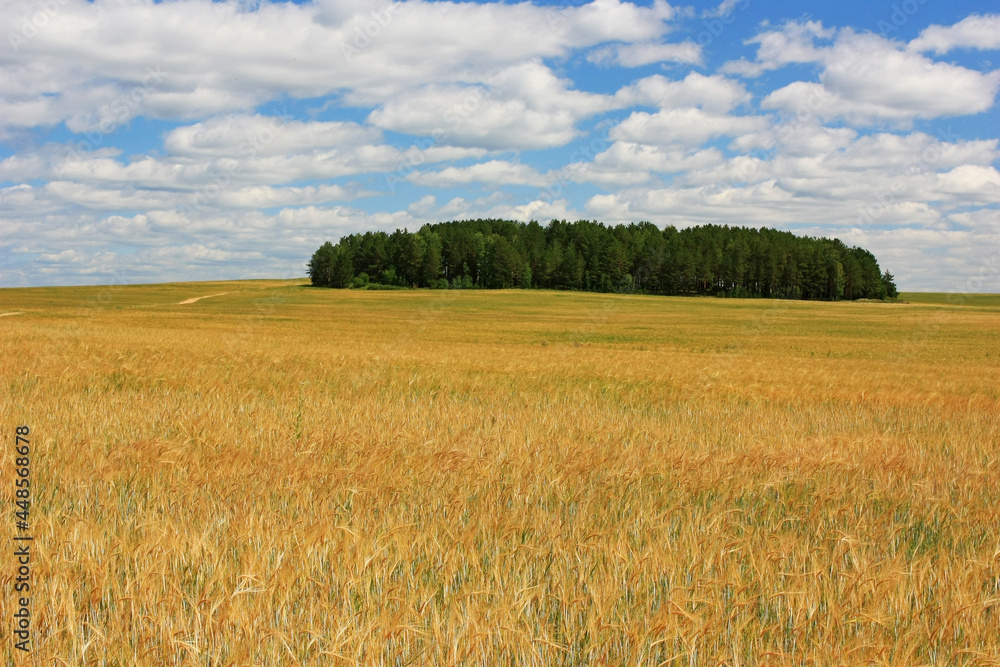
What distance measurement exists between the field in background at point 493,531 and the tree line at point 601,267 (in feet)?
412

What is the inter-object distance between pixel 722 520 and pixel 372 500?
281cm

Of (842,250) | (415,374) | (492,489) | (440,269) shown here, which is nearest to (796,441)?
(492,489)

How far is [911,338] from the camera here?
162ft

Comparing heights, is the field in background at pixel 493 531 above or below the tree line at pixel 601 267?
below

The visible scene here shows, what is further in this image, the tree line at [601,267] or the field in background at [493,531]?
the tree line at [601,267]

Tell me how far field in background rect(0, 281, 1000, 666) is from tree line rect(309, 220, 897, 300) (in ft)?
412

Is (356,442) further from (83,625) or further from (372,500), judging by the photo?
(83,625)

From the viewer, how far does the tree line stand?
13725 cm

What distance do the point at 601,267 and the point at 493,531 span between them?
141 m

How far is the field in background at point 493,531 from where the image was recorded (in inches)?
142

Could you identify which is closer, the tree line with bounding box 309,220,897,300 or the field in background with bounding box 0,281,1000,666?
the field in background with bounding box 0,281,1000,666

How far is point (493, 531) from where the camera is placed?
16.8 ft

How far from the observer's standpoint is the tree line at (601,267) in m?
137

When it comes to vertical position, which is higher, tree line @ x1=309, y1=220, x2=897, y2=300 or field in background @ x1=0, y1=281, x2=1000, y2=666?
tree line @ x1=309, y1=220, x2=897, y2=300
